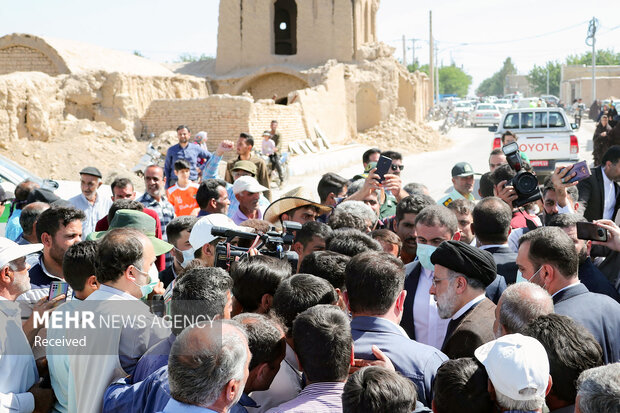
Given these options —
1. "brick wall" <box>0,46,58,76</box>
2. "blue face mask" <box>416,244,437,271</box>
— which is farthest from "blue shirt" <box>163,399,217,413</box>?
"brick wall" <box>0,46,58,76</box>

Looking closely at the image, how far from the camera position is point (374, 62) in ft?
94.4

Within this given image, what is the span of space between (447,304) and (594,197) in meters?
3.86

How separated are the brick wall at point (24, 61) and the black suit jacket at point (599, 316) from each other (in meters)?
21.5

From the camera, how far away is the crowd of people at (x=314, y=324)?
2.62 meters

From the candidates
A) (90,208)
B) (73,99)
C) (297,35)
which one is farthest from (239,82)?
(90,208)

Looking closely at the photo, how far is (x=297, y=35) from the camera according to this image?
27.9 metres

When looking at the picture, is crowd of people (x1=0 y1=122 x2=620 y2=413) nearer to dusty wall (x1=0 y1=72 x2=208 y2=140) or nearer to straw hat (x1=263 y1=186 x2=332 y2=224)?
straw hat (x1=263 y1=186 x2=332 y2=224)

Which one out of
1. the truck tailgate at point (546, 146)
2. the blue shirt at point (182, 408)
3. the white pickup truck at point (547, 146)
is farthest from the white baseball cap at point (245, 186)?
the truck tailgate at point (546, 146)

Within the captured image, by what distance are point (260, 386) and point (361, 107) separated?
92.3 ft

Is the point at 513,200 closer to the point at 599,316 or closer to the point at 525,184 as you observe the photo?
the point at 525,184

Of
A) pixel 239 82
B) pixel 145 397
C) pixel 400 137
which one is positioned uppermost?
pixel 239 82

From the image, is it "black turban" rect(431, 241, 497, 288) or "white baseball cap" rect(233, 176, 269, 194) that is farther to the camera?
"white baseball cap" rect(233, 176, 269, 194)

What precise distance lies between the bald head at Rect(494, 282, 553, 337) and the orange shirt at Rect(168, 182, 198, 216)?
5.49 m

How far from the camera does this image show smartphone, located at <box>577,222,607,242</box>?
409cm
